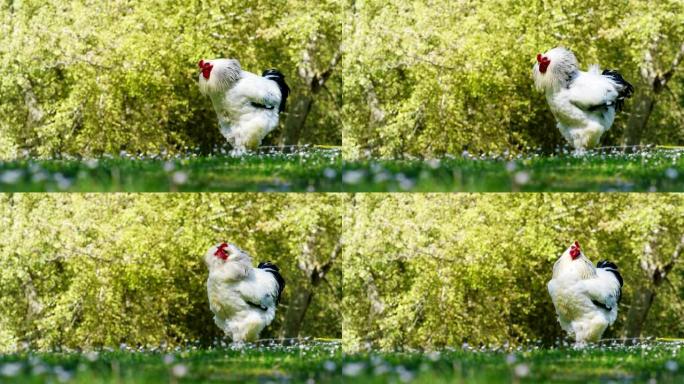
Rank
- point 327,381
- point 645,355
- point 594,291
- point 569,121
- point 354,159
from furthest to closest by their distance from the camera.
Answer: point 354,159 < point 569,121 < point 594,291 < point 645,355 < point 327,381

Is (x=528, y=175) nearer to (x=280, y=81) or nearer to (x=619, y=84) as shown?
(x=619, y=84)

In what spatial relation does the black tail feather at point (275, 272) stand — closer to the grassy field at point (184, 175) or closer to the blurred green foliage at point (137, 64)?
the grassy field at point (184, 175)

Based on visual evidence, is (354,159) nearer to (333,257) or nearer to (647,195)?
(333,257)

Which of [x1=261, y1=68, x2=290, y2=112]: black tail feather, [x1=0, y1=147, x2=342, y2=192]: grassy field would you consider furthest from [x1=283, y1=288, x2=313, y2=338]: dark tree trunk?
[x1=261, y1=68, x2=290, y2=112]: black tail feather

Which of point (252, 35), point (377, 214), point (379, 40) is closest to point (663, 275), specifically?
point (377, 214)

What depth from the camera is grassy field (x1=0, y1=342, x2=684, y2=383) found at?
7.48 meters

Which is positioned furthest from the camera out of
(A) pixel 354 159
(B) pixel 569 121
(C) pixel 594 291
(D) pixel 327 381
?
(A) pixel 354 159

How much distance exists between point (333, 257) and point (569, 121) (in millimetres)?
2349

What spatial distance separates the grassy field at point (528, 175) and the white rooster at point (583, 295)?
0.61 meters

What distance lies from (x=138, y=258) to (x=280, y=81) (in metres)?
2.04

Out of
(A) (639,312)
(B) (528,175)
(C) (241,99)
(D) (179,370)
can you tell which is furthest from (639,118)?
(D) (179,370)

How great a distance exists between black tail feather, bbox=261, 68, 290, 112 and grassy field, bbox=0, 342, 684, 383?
241cm

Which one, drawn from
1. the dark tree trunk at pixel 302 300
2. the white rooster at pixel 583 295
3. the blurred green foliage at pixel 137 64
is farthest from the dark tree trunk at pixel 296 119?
the white rooster at pixel 583 295

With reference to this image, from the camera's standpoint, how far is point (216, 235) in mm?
10180
